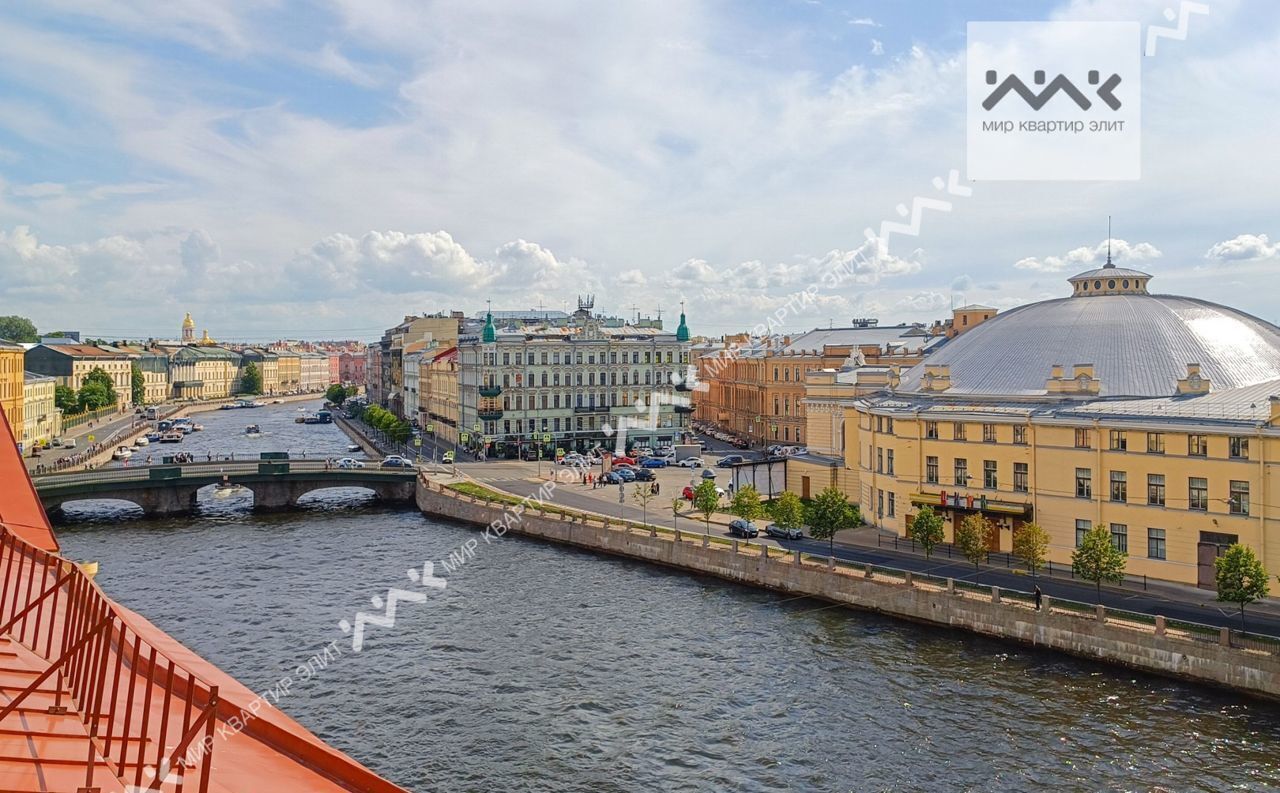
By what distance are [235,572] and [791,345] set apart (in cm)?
5747

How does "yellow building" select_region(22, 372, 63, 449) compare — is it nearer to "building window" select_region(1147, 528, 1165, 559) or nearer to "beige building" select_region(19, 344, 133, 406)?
"beige building" select_region(19, 344, 133, 406)

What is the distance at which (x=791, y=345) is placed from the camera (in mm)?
86750

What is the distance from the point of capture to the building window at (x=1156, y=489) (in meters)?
34.1

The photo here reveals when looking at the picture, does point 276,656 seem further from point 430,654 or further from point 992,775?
point 992,775

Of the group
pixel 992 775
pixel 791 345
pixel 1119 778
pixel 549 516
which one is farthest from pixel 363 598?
pixel 791 345

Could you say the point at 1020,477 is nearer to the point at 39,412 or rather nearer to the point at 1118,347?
the point at 1118,347

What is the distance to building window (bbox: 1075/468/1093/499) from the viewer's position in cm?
3616

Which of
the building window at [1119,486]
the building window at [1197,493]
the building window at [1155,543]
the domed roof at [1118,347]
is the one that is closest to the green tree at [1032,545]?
the building window at [1119,486]

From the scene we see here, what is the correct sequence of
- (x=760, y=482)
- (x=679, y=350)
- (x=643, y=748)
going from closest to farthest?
(x=643, y=748) → (x=760, y=482) → (x=679, y=350)

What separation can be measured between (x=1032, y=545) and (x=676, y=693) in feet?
50.9

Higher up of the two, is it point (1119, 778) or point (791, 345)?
point (791, 345)

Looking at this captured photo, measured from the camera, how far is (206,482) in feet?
190

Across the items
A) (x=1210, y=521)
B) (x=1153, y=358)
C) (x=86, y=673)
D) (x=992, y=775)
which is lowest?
(x=992, y=775)

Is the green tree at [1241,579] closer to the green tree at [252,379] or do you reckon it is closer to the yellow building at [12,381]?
the yellow building at [12,381]
